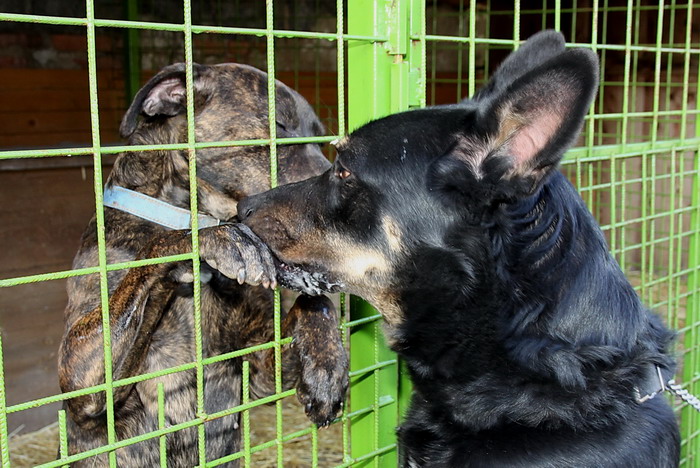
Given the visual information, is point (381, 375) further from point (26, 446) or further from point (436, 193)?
point (26, 446)

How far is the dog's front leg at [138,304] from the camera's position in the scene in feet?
7.12

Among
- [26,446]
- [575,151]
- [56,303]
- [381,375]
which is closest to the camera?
[381,375]

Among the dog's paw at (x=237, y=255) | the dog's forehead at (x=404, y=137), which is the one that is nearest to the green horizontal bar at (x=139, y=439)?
the dog's paw at (x=237, y=255)

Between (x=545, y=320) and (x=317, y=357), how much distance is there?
2.58 feet

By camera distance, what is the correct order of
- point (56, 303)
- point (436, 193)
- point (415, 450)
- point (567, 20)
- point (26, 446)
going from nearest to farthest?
point (436, 193)
point (415, 450)
point (26, 446)
point (56, 303)
point (567, 20)

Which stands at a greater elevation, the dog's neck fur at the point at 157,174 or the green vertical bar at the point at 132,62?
the green vertical bar at the point at 132,62

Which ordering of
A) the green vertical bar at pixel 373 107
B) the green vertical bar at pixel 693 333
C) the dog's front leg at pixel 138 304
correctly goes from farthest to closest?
the green vertical bar at pixel 693 333
the green vertical bar at pixel 373 107
the dog's front leg at pixel 138 304

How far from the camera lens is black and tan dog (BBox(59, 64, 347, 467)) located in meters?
2.22

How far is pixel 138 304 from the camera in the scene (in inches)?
86.9

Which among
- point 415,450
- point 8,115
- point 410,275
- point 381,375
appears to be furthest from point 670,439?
point 8,115

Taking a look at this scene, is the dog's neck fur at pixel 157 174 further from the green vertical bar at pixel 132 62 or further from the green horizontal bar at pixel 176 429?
the green vertical bar at pixel 132 62

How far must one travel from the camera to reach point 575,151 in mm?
3258

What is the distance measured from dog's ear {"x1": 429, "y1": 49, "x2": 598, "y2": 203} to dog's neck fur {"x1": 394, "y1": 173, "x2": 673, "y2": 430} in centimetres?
12

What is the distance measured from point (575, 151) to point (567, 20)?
532cm
